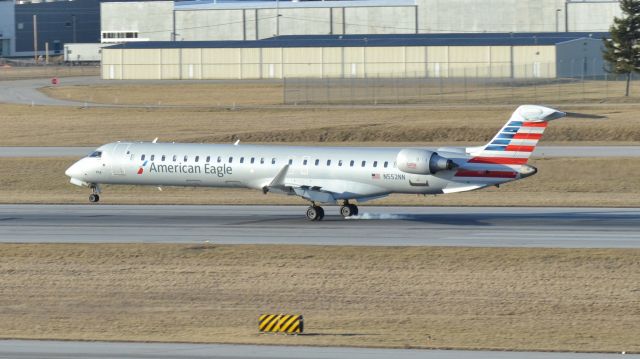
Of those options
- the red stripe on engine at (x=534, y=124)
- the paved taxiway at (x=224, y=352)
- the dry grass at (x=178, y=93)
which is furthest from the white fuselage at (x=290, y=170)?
the dry grass at (x=178, y=93)

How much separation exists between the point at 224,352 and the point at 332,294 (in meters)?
8.30

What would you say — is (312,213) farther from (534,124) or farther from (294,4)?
(294,4)

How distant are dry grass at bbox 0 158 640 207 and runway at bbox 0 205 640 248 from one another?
8.87 ft

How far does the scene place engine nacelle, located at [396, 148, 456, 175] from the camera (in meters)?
47.0

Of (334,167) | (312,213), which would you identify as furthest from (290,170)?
(312,213)

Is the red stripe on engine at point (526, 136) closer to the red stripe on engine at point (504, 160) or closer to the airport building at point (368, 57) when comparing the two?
the red stripe on engine at point (504, 160)

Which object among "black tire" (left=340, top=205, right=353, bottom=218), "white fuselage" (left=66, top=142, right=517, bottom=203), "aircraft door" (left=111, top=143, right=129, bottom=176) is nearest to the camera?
"white fuselage" (left=66, top=142, right=517, bottom=203)

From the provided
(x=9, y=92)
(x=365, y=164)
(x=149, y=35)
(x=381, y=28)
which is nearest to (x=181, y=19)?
(x=149, y=35)

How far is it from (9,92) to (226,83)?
23.9 m

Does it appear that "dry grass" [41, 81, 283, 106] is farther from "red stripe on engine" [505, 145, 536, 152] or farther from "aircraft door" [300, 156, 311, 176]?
"red stripe on engine" [505, 145, 536, 152]

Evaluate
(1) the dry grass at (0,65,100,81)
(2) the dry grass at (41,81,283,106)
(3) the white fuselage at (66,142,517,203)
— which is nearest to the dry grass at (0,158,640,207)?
(3) the white fuselage at (66,142,517,203)

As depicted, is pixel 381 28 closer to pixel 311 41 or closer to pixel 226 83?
pixel 311 41

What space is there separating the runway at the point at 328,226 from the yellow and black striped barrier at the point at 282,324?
13.5 meters

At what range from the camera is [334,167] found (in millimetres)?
49000
